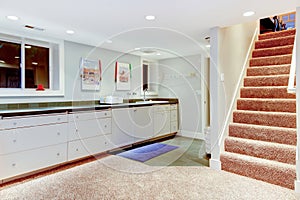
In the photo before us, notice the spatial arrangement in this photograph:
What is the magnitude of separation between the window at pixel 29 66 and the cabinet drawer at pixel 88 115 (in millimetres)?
640

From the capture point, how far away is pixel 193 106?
15.3ft

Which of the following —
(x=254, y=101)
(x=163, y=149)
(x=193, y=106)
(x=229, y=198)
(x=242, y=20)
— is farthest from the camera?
(x=193, y=106)

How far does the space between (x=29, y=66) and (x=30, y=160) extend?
59.0 inches

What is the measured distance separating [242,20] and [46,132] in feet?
9.70

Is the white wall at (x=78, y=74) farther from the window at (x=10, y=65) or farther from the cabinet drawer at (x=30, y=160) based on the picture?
the cabinet drawer at (x=30, y=160)

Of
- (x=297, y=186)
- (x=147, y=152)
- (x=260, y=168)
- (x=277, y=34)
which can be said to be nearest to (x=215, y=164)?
(x=260, y=168)

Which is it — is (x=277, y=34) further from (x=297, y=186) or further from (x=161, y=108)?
(x=297, y=186)

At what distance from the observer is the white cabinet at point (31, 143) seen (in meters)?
2.25

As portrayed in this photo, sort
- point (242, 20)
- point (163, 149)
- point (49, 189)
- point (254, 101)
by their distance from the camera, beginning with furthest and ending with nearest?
point (163, 149)
point (254, 101)
point (242, 20)
point (49, 189)

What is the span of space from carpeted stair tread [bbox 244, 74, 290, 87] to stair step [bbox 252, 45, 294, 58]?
0.69m

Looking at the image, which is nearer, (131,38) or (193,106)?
(131,38)

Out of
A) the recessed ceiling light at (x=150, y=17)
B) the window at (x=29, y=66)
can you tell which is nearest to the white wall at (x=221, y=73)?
the recessed ceiling light at (x=150, y=17)

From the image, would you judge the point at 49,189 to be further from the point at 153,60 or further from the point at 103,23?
the point at 153,60

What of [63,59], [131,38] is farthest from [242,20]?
[63,59]
